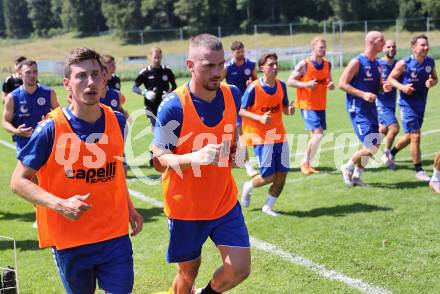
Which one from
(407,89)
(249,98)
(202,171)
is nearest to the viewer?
(202,171)

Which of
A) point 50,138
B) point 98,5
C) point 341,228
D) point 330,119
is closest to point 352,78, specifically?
point 341,228

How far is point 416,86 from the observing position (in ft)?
30.1

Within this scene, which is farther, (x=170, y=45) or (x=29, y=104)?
(x=170, y=45)

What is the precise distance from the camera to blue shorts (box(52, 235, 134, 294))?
3.61 meters

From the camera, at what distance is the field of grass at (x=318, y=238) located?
207 inches

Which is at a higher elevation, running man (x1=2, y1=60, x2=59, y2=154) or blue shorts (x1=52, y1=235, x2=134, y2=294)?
running man (x1=2, y1=60, x2=59, y2=154)

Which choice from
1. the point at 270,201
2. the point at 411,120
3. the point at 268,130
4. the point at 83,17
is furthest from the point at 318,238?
the point at 83,17

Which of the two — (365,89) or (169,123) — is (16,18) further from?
(169,123)

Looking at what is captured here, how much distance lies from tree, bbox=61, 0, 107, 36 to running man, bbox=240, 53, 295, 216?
9911 centimetres

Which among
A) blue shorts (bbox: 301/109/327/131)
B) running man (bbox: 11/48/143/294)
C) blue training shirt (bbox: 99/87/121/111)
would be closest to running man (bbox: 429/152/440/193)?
blue shorts (bbox: 301/109/327/131)

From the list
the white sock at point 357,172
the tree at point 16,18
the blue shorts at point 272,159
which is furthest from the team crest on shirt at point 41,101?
the tree at point 16,18

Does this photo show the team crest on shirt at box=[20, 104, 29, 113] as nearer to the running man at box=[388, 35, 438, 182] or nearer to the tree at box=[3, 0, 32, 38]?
the running man at box=[388, 35, 438, 182]

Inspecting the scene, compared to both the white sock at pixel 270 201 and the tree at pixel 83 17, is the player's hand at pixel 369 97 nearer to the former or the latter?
the white sock at pixel 270 201

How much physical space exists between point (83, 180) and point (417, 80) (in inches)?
279
